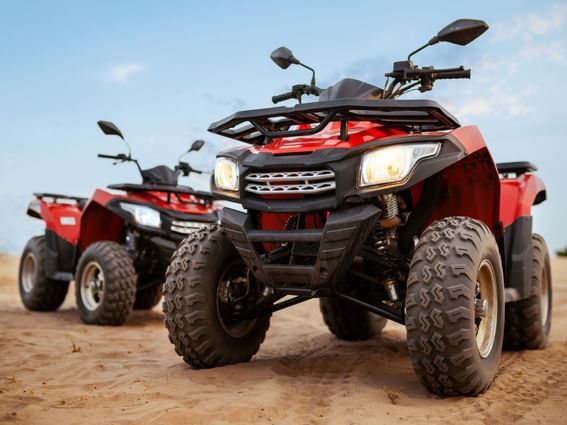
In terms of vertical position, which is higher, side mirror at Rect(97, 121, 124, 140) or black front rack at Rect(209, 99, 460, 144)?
side mirror at Rect(97, 121, 124, 140)

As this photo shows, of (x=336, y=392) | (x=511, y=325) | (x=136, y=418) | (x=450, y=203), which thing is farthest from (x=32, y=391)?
(x=511, y=325)

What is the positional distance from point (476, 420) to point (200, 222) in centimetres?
Answer: 478

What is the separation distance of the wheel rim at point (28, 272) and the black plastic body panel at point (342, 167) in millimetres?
6290

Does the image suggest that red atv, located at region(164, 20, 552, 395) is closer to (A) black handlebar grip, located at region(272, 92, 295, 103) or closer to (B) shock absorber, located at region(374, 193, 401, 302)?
(B) shock absorber, located at region(374, 193, 401, 302)

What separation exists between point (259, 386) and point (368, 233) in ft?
3.22

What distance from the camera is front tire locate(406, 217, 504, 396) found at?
322 cm

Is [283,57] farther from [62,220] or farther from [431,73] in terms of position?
[62,220]

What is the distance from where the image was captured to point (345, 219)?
3381 millimetres

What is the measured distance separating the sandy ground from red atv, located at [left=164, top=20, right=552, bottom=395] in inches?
8.9

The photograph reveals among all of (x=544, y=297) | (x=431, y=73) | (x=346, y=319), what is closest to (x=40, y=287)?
(x=346, y=319)

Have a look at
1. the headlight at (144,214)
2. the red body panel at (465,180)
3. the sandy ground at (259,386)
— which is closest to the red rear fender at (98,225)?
the headlight at (144,214)

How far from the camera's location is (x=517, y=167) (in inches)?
210

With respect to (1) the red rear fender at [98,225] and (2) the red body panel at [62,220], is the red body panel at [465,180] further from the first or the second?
(2) the red body panel at [62,220]

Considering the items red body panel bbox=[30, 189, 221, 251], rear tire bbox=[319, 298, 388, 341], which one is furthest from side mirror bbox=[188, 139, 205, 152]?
rear tire bbox=[319, 298, 388, 341]
